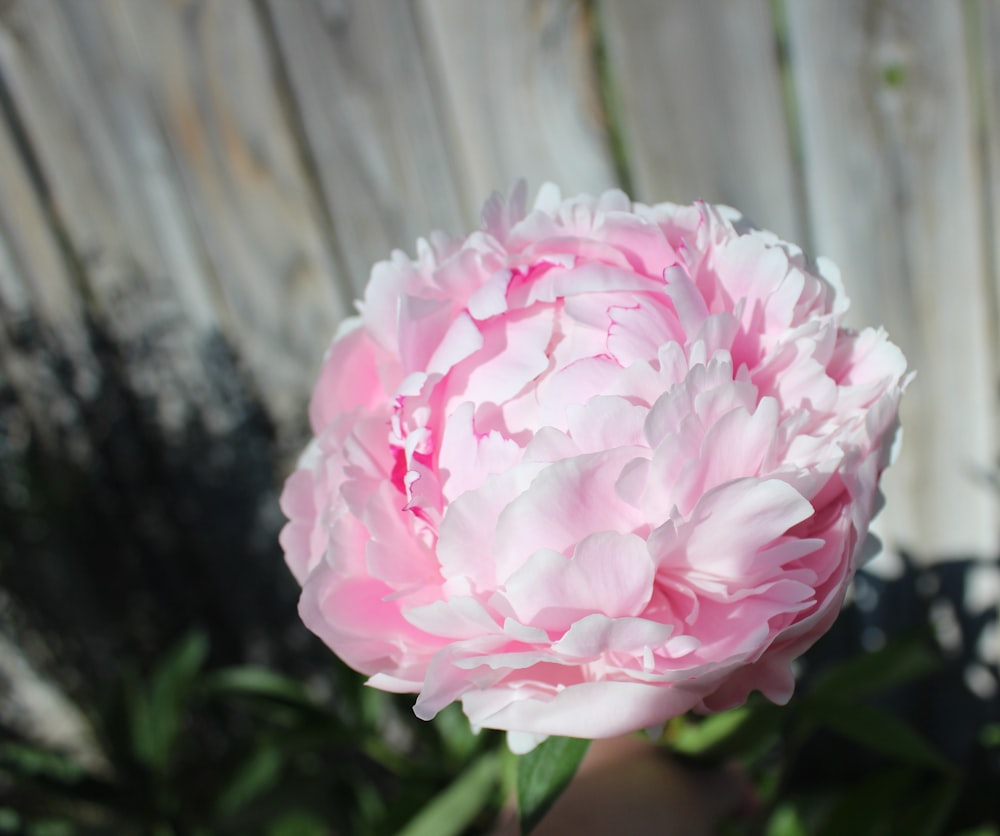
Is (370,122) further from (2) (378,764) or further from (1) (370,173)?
(2) (378,764)

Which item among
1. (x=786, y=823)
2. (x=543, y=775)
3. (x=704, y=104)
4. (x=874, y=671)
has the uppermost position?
(x=704, y=104)

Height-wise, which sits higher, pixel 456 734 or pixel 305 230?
pixel 305 230

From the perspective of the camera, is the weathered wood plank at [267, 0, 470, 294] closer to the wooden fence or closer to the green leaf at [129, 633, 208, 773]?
the wooden fence

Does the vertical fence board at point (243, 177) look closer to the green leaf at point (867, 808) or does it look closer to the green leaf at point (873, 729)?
the green leaf at point (873, 729)

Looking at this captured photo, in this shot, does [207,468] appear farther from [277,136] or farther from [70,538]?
[277,136]

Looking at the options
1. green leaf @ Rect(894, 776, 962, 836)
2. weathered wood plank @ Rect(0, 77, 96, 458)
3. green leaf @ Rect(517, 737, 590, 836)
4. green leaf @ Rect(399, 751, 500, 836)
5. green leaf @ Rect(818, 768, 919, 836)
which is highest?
weathered wood plank @ Rect(0, 77, 96, 458)

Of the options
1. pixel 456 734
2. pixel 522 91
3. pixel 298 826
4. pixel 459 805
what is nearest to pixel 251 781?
pixel 298 826

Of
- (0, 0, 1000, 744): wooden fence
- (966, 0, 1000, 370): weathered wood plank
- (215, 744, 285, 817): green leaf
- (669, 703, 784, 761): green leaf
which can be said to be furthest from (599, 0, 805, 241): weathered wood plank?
(215, 744, 285, 817): green leaf

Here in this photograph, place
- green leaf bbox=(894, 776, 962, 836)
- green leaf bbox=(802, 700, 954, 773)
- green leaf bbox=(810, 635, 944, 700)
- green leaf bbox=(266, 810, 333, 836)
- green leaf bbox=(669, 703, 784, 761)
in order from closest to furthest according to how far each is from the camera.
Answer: green leaf bbox=(669, 703, 784, 761) < green leaf bbox=(802, 700, 954, 773) < green leaf bbox=(810, 635, 944, 700) < green leaf bbox=(894, 776, 962, 836) < green leaf bbox=(266, 810, 333, 836)
